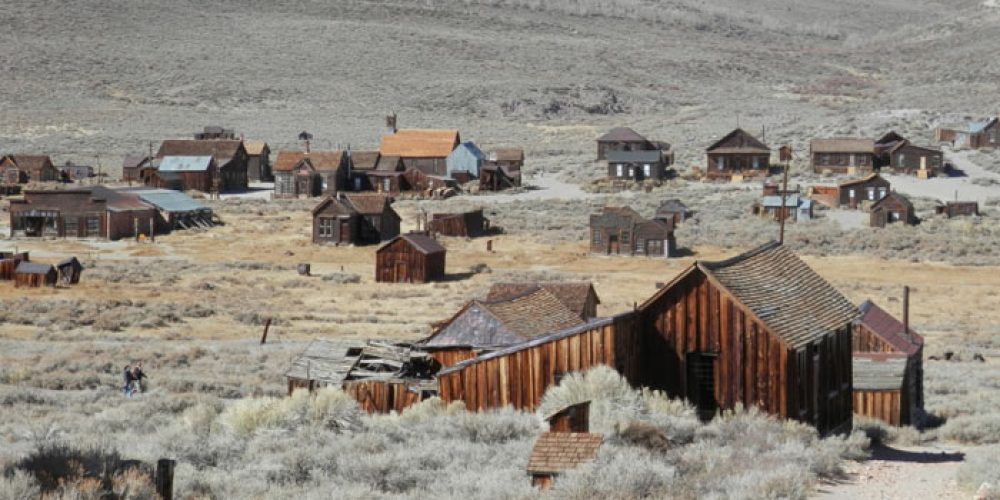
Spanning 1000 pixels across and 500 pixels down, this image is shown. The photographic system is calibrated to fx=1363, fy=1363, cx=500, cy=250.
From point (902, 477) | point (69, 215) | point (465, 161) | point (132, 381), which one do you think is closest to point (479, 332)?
point (132, 381)

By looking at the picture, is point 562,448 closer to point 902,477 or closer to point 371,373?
point 902,477

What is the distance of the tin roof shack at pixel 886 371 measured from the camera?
74.3ft

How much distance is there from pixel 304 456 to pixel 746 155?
6850cm

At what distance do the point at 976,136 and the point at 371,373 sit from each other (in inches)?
2924

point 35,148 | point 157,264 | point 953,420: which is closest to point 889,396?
point 953,420

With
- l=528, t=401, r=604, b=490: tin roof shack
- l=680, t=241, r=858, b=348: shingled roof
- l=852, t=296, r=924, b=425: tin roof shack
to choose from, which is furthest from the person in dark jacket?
l=852, t=296, r=924, b=425: tin roof shack

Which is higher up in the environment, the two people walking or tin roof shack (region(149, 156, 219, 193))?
tin roof shack (region(149, 156, 219, 193))

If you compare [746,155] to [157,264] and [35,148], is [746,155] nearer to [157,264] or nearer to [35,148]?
[157,264]

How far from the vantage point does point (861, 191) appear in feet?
228

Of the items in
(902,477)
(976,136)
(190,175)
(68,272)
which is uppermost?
(976,136)

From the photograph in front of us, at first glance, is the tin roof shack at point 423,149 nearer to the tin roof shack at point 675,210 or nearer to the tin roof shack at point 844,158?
the tin roof shack at point 675,210

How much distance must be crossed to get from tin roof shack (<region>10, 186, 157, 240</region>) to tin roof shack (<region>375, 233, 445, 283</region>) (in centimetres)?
1850

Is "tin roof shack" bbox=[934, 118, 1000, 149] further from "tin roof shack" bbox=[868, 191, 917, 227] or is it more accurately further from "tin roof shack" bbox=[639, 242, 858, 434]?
A: "tin roof shack" bbox=[639, 242, 858, 434]

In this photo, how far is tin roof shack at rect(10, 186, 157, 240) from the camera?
62.6 meters
